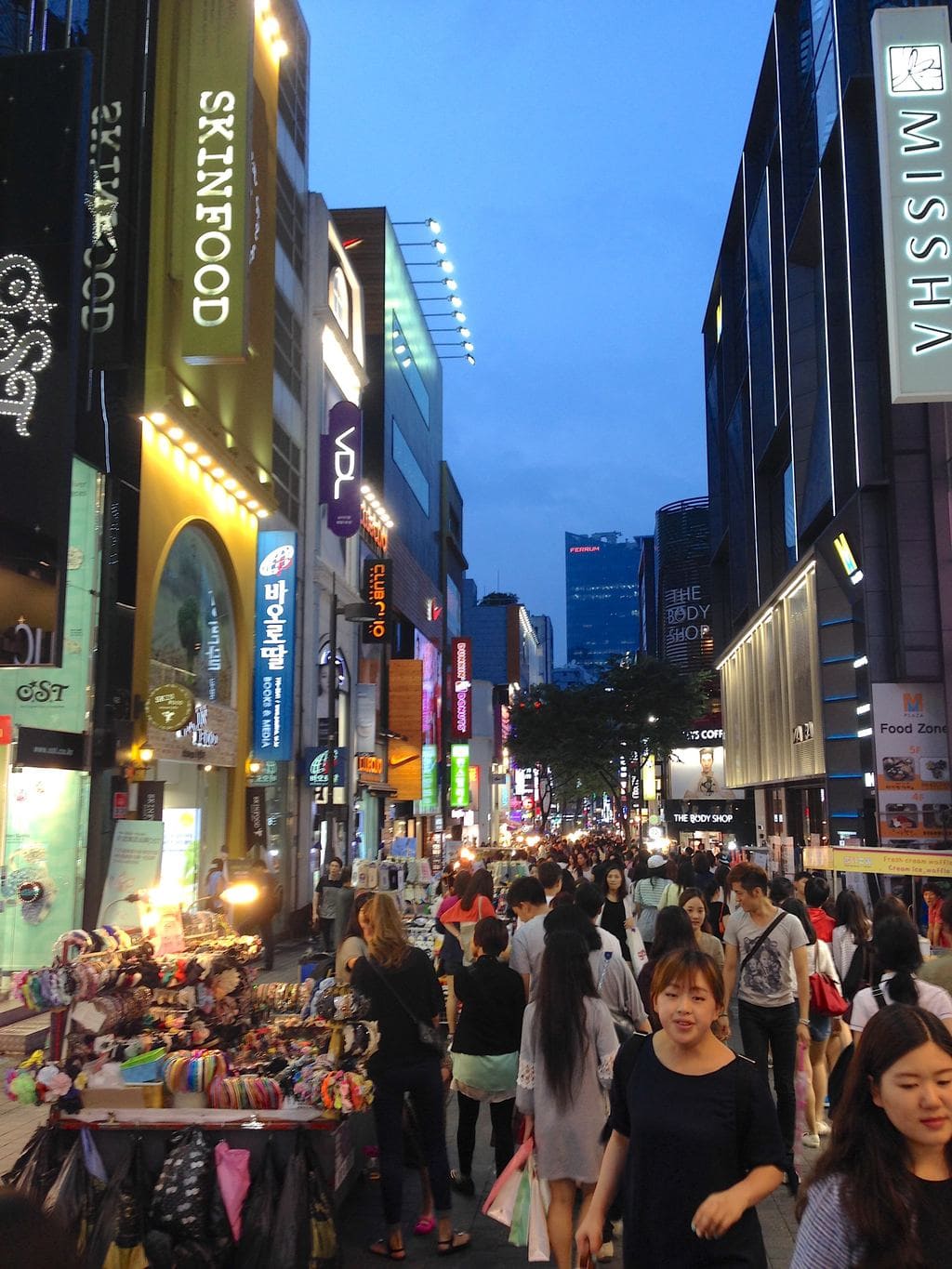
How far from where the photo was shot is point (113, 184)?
16.5m

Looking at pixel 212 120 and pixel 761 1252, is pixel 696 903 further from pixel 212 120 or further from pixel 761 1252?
pixel 212 120

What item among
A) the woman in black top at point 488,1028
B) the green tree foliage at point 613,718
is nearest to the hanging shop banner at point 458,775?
the green tree foliage at point 613,718

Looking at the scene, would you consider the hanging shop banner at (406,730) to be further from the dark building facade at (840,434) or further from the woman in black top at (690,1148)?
the woman in black top at (690,1148)

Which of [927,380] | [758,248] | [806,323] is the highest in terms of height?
[758,248]

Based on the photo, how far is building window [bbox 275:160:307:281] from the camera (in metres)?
27.8

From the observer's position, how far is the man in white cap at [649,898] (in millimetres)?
12172

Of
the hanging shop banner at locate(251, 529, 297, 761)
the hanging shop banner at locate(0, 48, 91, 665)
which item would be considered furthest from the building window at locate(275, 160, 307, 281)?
the hanging shop banner at locate(0, 48, 91, 665)

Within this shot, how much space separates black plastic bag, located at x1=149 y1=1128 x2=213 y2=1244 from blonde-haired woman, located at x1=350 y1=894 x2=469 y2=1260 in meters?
1.06

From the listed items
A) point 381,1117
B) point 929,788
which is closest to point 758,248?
point 929,788

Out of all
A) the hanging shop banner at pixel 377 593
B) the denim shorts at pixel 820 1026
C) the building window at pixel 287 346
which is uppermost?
the building window at pixel 287 346

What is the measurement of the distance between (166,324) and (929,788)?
18.7 meters

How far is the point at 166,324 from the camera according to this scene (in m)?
17.6

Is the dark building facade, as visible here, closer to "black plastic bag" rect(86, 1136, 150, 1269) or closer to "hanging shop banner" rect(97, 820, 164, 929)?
"hanging shop banner" rect(97, 820, 164, 929)

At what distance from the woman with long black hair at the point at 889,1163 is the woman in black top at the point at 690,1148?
0.72 meters
